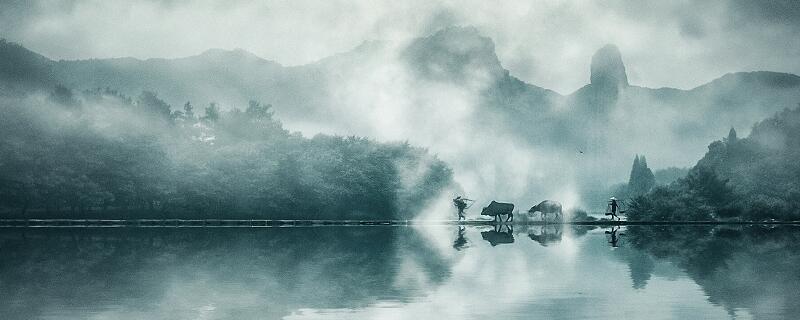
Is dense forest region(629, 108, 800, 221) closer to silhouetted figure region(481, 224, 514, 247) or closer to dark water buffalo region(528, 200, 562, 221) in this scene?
dark water buffalo region(528, 200, 562, 221)

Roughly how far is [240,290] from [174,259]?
1115cm

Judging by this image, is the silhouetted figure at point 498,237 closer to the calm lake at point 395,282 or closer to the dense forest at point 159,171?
the calm lake at point 395,282

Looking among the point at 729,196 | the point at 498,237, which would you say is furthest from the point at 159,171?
the point at 729,196

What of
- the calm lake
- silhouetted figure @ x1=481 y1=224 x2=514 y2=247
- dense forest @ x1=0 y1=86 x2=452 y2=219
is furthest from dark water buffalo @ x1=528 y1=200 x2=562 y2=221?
the calm lake

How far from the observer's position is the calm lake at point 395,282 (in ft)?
64.8

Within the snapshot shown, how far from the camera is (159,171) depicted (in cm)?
7906

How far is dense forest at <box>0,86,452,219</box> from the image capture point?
72.8 m

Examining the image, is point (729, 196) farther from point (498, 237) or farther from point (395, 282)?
point (395, 282)

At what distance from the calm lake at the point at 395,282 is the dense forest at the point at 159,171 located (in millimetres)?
31299

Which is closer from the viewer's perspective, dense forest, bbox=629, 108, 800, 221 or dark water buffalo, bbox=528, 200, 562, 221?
dense forest, bbox=629, 108, 800, 221

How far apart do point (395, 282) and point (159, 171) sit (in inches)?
2255

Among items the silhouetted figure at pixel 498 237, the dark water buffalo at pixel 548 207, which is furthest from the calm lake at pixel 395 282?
the dark water buffalo at pixel 548 207

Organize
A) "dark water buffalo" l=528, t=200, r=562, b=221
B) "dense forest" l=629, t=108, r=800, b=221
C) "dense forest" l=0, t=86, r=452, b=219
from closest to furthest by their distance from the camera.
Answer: "dense forest" l=0, t=86, r=452, b=219 → "dense forest" l=629, t=108, r=800, b=221 → "dark water buffalo" l=528, t=200, r=562, b=221

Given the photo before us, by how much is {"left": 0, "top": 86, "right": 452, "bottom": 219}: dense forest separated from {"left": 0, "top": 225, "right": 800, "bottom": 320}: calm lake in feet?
103
